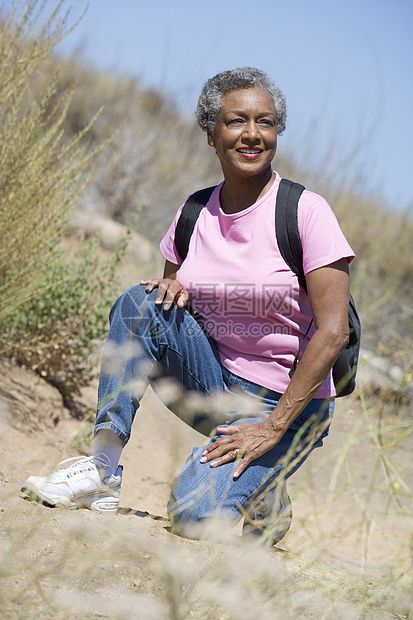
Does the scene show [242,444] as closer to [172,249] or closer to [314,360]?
[314,360]

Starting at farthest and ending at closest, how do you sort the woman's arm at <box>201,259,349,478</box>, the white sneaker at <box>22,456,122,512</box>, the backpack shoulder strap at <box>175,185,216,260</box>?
the backpack shoulder strap at <box>175,185,216,260</box> < the white sneaker at <box>22,456,122,512</box> < the woman's arm at <box>201,259,349,478</box>

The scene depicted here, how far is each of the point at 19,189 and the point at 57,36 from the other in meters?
0.78

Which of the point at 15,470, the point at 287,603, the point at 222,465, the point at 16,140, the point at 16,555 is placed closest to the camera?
the point at 287,603

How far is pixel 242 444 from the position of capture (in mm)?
2182

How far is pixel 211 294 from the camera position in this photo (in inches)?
96.4

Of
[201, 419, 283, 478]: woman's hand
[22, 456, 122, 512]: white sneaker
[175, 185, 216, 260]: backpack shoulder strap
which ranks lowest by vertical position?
[22, 456, 122, 512]: white sneaker

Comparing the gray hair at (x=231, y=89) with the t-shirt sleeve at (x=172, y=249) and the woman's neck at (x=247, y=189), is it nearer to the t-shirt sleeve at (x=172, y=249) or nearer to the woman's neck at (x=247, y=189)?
the woman's neck at (x=247, y=189)

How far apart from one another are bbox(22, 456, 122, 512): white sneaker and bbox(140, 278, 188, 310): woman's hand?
0.61m

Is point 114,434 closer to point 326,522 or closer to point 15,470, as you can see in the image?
point 15,470

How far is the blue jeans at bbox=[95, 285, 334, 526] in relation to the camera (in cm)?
221

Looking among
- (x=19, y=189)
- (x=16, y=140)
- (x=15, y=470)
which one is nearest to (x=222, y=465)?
(x=15, y=470)

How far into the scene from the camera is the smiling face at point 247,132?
242cm

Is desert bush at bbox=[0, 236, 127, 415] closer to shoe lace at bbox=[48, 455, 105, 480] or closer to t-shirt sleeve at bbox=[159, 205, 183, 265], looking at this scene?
t-shirt sleeve at bbox=[159, 205, 183, 265]

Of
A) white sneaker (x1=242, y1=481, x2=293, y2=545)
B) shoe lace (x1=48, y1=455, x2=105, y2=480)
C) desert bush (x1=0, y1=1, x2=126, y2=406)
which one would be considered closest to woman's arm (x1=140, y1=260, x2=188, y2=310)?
shoe lace (x1=48, y1=455, x2=105, y2=480)
